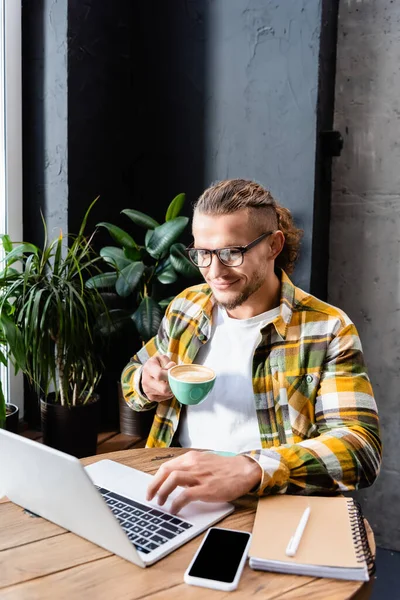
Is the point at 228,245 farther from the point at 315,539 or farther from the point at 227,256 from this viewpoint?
the point at 315,539

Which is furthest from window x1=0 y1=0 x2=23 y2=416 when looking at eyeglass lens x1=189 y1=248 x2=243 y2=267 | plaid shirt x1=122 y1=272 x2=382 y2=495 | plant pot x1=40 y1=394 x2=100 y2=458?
eyeglass lens x1=189 y1=248 x2=243 y2=267

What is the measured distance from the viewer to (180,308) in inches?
72.6

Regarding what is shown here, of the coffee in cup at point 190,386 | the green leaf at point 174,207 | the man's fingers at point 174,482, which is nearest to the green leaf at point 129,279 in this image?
the green leaf at point 174,207

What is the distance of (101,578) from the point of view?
0.91 metres

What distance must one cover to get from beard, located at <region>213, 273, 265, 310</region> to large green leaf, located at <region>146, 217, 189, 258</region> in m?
0.57

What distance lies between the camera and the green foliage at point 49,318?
6.23ft

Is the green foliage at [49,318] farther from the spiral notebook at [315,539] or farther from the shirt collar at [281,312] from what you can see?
the spiral notebook at [315,539]

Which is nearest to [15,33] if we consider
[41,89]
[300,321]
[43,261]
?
[41,89]

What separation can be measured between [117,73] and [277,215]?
47.7 inches

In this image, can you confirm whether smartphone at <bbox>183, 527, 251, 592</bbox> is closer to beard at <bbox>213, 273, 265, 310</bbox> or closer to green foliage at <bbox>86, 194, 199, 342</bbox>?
beard at <bbox>213, 273, 265, 310</bbox>

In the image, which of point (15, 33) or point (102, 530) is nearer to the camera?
point (102, 530)

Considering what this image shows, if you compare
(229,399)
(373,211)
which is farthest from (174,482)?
(373,211)

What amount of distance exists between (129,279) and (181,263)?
0.20m

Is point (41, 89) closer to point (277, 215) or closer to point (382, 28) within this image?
point (277, 215)
